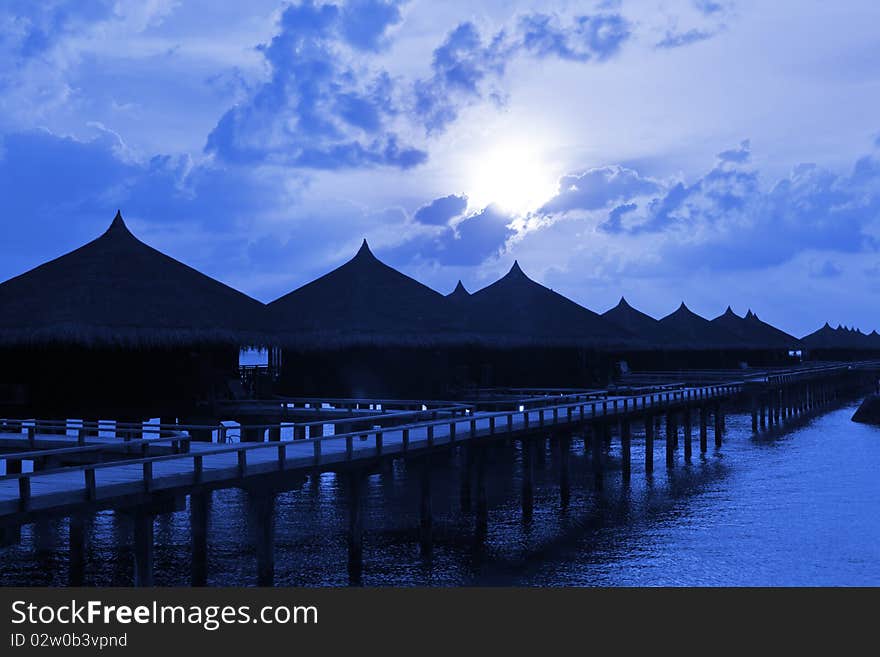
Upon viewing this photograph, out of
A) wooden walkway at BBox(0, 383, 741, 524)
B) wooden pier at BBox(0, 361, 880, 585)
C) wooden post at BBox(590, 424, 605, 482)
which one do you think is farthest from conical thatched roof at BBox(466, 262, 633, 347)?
wooden walkway at BBox(0, 383, 741, 524)

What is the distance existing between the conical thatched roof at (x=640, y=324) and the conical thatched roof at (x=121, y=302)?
36.8 m

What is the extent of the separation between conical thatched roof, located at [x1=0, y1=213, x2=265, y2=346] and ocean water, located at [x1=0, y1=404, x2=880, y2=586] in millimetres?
4572

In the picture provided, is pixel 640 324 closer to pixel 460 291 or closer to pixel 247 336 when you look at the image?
pixel 460 291

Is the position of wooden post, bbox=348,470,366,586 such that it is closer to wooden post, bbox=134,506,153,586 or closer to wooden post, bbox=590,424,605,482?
wooden post, bbox=134,506,153,586

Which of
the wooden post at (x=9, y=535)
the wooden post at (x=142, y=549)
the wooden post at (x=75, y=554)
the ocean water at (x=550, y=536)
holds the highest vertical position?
the wooden post at (x=9, y=535)

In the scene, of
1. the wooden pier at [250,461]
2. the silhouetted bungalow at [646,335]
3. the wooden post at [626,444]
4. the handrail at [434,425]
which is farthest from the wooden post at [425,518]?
the silhouetted bungalow at [646,335]

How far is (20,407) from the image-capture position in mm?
25172

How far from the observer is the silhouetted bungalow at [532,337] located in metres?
37.2

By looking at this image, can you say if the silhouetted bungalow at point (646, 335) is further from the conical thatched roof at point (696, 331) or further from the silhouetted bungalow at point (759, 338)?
the silhouetted bungalow at point (759, 338)

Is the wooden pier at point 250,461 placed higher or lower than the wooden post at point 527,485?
higher

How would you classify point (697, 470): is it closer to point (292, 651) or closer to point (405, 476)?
point (405, 476)

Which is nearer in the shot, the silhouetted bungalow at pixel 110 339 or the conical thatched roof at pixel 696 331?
the silhouetted bungalow at pixel 110 339

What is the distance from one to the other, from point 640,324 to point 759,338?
1888cm

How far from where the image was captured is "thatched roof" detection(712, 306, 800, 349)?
76.1 meters
